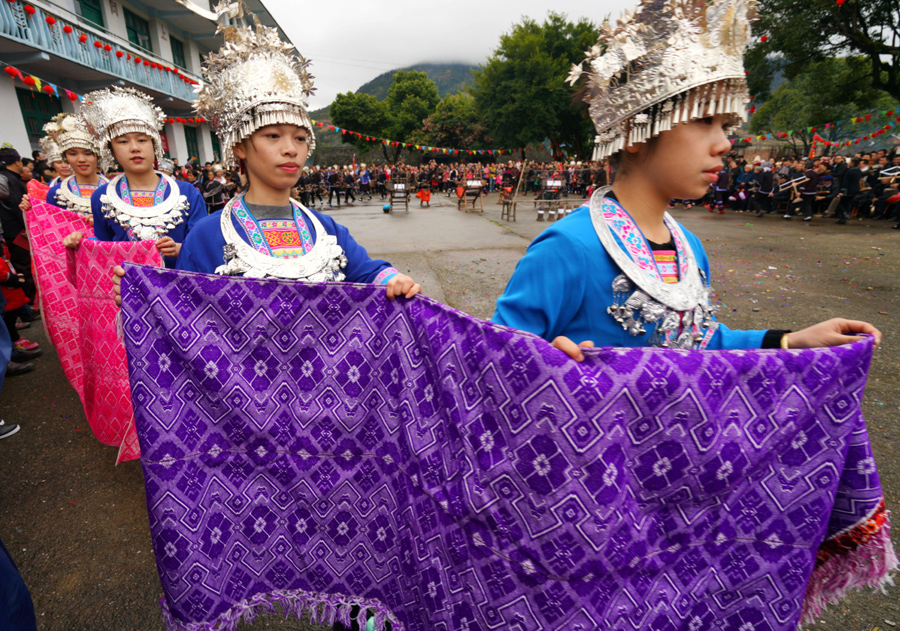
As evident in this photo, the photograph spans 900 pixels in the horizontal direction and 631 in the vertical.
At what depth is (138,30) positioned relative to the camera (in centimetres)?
Answer: 2145

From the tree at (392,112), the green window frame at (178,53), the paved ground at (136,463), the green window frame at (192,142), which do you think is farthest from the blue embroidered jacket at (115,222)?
the tree at (392,112)

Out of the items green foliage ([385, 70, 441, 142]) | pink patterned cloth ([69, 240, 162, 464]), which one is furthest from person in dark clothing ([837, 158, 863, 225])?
green foliage ([385, 70, 441, 142])

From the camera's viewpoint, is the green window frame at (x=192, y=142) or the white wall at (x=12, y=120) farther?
the green window frame at (x=192, y=142)

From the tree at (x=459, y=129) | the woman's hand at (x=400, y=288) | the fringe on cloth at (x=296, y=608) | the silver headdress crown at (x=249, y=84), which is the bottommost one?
the fringe on cloth at (x=296, y=608)

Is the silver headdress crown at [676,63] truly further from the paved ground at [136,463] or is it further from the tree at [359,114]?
the tree at [359,114]

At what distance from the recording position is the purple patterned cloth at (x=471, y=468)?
44.5 inches

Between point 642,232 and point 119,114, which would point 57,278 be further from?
point 642,232

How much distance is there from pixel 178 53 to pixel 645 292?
102 ft

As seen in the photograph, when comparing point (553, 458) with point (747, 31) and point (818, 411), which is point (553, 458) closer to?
point (818, 411)

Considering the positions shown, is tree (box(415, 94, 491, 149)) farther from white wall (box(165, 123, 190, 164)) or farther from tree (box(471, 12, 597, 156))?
white wall (box(165, 123, 190, 164))

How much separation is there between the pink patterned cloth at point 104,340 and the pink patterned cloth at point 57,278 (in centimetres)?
86

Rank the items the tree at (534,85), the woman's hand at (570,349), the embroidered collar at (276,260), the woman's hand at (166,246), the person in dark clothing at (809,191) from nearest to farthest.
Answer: the woman's hand at (570,349), the embroidered collar at (276,260), the woman's hand at (166,246), the person in dark clothing at (809,191), the tree at (534,85)

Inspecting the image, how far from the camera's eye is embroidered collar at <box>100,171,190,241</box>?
9.72 ft

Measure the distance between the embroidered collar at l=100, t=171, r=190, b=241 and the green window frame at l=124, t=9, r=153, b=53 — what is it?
77.6 feet
